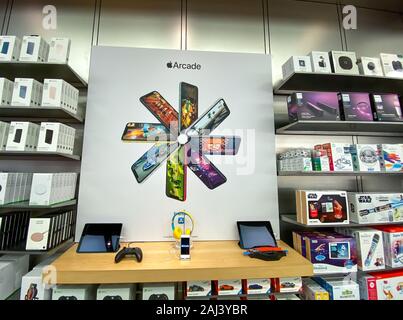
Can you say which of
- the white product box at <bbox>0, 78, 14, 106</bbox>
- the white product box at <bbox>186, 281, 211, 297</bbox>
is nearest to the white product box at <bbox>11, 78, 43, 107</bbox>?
the white product box at <bbox>0, 78, 14, 106</bbox>

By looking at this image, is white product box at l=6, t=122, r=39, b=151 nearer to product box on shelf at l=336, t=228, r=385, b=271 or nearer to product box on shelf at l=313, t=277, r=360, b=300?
product box on shelf at l=313, t=277, r=360, b=300

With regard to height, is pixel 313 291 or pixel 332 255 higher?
pixel 332 255

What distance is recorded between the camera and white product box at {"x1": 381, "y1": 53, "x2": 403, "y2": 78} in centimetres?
174

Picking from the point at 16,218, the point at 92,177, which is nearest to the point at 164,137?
the point at 92,177

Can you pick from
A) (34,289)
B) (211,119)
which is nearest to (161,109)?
(211,119)

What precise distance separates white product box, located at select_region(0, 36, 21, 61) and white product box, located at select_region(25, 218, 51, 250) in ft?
4.30

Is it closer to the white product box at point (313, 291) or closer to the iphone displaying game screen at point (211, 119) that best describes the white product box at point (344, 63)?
the iphone displaying game screen at point (211, 119)

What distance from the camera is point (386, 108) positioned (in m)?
1.67

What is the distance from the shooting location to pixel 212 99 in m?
1.79

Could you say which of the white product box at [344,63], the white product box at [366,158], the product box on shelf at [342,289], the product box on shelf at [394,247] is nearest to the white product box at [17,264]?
the product box on shelf at [342,289]

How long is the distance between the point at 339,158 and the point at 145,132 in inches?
65.1

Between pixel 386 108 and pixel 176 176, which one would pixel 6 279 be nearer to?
pixel 176 176

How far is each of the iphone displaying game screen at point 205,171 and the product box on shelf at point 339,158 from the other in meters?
0.89

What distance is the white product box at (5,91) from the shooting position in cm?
146
